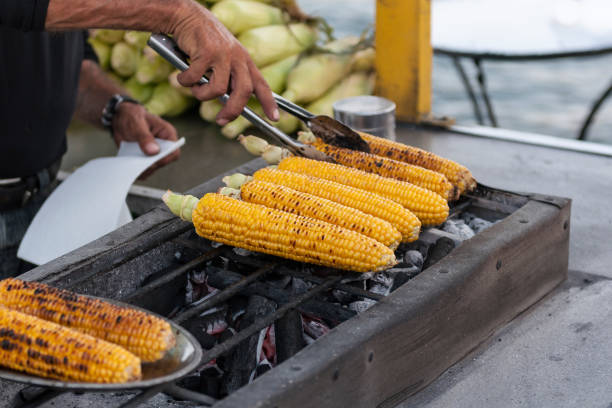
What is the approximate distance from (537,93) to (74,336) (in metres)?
8.43

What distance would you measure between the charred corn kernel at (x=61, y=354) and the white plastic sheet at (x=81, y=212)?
118 cm

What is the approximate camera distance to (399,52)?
390 cm

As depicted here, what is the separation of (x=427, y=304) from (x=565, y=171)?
1729mm

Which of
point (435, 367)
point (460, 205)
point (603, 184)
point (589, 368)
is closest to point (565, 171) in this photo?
point (603, 184)

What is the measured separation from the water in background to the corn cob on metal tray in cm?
662

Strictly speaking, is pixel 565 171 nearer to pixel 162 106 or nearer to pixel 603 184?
pixel 603 184

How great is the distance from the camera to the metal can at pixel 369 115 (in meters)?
3.13

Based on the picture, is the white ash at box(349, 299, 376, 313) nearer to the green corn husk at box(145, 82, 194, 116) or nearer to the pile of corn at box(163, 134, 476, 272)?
the pile of corn at box(163, 134, 476, 272)

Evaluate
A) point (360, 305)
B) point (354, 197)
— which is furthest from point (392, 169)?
point (360, 305)

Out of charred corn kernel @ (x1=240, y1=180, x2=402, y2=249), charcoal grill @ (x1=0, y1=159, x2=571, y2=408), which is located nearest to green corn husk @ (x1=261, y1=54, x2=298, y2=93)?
charcoal grill @ (x1=0, y1=159, x2=571, y2=408)

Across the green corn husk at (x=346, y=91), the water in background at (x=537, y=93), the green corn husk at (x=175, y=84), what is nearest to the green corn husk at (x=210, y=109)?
the green corn husk at (x=175, y=84)

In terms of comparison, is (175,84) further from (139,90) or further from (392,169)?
(392,169)

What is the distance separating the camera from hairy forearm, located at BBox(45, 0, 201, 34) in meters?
1.98

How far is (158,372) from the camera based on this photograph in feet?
4.75
